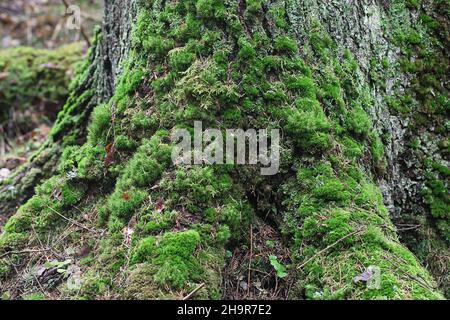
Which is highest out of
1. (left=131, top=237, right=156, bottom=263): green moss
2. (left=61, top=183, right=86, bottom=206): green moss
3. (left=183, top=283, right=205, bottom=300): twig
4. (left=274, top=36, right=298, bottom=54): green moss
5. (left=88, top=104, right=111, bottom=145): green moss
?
(left=274, top=36, right=298, bottom=54): green moss

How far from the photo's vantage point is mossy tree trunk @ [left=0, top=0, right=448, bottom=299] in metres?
3.10

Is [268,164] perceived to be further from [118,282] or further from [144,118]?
[118,282]

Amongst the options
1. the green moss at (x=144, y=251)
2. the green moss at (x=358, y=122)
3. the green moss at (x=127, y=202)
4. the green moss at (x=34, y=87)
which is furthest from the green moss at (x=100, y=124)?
the green moss at (x=34, y=87)

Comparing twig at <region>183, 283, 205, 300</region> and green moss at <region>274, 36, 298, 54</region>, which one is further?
green moss at <region>274, 36, 298, 54</region>

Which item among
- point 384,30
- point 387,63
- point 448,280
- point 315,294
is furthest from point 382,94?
point 315,294

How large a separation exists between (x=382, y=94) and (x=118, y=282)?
8.33 feet

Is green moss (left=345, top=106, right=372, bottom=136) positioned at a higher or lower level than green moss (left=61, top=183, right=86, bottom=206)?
higher

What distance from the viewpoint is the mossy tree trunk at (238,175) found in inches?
122

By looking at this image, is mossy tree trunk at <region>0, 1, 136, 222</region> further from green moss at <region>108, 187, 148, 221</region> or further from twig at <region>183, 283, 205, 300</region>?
twig at <region>183, 283, 205, 300</region>

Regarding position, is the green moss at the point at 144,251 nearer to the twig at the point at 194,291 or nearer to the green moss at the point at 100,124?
the twig at the point at 194,291

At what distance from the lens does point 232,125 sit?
11.5 ft

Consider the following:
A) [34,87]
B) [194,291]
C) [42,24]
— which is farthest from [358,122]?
[42,24]

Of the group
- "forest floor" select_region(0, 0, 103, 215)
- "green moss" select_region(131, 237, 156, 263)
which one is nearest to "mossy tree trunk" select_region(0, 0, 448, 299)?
"green moss" select_region(131, 237, 156, 263)

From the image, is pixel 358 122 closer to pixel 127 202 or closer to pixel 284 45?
pixel 284 45
